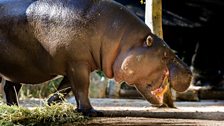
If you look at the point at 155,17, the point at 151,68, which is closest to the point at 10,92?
the point at 151,68

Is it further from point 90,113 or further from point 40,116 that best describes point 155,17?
point 40,116

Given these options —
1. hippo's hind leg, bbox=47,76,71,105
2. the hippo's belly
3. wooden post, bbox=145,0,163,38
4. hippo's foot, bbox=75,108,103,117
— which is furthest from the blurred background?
hippo's foot, bbox=75,108,103,117

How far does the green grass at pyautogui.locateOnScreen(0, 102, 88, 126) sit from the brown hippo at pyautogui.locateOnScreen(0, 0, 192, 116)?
105 mm

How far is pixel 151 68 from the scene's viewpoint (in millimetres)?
2297

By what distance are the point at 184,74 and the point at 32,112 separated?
2.68ft

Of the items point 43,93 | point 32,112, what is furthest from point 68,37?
point 43,93

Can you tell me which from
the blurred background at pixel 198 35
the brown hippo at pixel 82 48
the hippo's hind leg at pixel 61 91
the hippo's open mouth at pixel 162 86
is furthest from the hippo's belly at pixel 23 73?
the blurred background at pixel 198 35

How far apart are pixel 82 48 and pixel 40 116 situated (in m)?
0.41

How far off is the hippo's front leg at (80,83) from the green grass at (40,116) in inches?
2.6

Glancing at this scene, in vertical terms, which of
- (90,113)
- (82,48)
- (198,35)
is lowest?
(198,35)

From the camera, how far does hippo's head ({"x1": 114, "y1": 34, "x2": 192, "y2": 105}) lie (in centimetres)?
229

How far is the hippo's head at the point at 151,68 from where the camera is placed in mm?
2289

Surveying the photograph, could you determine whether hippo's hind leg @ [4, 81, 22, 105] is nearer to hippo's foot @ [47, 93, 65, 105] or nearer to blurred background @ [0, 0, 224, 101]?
hippo's foot @ [47, 93, 65, 105]

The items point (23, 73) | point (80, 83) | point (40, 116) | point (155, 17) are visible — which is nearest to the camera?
point (40, 116)
